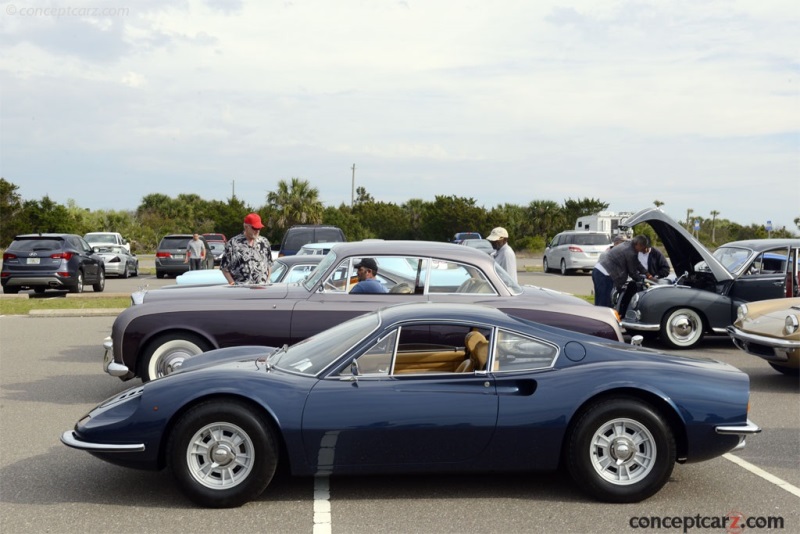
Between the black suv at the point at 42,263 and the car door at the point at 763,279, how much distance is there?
1562 centimetres

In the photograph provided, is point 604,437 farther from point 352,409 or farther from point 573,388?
point 352,409

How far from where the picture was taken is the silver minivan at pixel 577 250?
106ft

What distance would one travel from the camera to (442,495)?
17.9 feet

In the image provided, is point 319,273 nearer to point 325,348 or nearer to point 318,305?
point 318,305

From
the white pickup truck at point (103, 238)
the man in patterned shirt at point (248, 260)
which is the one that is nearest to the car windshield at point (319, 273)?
the man in patterned shirt at point (248, 260)

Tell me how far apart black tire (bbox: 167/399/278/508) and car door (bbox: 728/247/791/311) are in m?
9.03

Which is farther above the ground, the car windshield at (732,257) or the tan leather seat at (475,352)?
the car windshield at (732,257)

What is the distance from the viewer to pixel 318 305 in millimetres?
→ 8281

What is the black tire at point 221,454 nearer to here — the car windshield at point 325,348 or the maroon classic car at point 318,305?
the car windshield at point 325,348

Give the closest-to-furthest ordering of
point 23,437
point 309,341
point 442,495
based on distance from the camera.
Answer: point 442,495
point 309,341
point 23,437

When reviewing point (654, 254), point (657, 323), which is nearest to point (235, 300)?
point (657, 323)

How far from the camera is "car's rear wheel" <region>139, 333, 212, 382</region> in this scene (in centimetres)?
816

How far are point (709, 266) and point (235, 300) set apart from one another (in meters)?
7.17

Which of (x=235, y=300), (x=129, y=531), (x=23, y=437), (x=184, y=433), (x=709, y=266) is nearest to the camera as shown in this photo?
(x=129, y=531)
